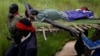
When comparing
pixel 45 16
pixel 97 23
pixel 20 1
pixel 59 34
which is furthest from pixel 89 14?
pixel 20 1

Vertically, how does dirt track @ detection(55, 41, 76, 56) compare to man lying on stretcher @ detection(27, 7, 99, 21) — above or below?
below

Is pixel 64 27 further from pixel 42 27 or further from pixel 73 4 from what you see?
pixel 73 4

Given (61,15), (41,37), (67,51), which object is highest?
(61,15)

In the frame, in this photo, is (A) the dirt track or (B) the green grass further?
(A) the dirt track

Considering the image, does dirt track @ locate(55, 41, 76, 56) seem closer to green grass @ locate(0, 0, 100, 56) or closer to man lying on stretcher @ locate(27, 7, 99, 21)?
green grass @ locate(0, 0, 100, 56)

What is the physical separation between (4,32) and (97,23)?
2.77m

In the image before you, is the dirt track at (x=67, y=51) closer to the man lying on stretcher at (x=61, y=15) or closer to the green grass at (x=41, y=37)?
the green grass at (x=41, y=37)

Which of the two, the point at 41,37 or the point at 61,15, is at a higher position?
the point at 61,15

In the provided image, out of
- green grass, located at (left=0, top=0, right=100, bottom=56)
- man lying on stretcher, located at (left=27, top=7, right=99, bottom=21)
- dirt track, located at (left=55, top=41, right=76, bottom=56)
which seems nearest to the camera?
man lying on stretcher, located at (left=27, top=7, right=99, bottom=21)

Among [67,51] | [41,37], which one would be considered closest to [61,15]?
[41,37]

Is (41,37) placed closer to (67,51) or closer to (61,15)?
(67,51)

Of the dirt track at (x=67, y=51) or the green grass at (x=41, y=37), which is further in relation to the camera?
the dirt track at (x=67, y=51)

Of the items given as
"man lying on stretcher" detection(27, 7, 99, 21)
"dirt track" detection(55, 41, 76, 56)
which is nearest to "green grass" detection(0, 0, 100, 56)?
"dirt track" detection(55, 41, 76, 56)

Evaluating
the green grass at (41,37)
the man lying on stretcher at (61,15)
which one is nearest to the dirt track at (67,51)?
the green grass at (41,37)
